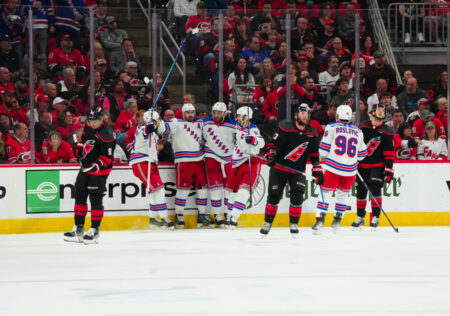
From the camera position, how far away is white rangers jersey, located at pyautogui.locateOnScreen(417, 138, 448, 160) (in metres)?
11.1

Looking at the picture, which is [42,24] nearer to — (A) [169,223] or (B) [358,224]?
(A) [169,223]

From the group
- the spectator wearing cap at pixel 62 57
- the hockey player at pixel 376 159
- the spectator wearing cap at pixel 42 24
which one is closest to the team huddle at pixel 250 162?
the hockey player at pixel 376 159

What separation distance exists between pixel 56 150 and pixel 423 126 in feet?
15.1

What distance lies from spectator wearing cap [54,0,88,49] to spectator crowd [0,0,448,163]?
0.01 m

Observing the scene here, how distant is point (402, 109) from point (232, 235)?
298 cm

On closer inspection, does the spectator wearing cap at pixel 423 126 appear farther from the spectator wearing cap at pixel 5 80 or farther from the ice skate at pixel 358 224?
the spectator wearing cap at pixel 5 80

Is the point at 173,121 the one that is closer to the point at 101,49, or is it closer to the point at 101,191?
the point at 101,49

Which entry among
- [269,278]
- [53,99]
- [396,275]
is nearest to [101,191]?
[53,99]

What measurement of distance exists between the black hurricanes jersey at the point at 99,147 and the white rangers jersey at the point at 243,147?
2057mm

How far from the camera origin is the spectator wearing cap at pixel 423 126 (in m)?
11.1

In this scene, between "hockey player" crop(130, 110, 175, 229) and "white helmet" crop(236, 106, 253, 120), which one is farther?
"white helmet" crop(236, 106, 253, 120)

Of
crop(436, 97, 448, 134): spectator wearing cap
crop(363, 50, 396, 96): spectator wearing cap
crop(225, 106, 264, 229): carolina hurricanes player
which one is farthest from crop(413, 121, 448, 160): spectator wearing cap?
crop(225, 106, 264, 229): carolina hurricanes player

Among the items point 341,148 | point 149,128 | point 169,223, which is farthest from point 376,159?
point 149,128

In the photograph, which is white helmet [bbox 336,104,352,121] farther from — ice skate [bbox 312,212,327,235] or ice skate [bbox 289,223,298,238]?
ice skate [bbox 289,223,298,238]
